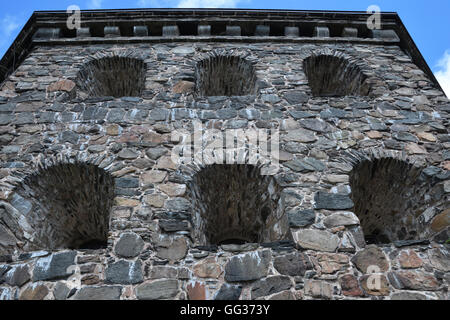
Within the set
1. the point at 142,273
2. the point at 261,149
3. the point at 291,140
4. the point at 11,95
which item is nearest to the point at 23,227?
the point at 142,273

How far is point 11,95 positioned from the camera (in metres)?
6.93

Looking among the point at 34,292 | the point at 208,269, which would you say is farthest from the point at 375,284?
the point at 34,292

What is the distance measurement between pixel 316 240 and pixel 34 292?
131 inches

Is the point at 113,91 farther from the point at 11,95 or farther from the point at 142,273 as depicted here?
the point at 142,273

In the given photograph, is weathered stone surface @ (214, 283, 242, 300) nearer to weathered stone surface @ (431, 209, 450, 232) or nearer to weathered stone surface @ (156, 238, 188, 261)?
weathered stone surface @ (156, 238, 188, 261)

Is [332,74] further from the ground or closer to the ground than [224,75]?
further from the ground

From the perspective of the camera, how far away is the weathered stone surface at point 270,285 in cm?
412

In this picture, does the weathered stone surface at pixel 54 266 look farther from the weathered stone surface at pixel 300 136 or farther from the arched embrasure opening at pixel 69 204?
the weathered stone surface at pixel 300 136

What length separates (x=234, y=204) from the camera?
5828 millimetres

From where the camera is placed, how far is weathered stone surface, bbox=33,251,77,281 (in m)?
4.30

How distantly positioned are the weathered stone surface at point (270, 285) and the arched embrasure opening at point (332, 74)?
486 centimetres

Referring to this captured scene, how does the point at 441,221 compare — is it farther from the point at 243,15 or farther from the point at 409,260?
the point at 243,15

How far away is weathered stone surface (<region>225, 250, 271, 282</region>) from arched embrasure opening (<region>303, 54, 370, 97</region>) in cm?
466
